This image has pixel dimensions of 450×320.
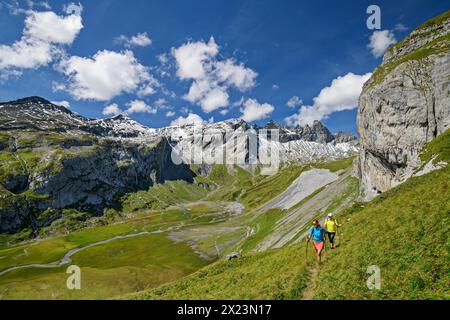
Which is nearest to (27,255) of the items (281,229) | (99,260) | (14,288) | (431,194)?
(99,260)

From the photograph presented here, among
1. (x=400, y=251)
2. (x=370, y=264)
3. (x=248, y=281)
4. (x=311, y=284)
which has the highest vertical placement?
(x=400, y=251)

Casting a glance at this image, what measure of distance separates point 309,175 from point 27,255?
609 feet

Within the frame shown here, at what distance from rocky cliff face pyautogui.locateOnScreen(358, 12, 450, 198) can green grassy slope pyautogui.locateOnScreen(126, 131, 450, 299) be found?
34.3 metres

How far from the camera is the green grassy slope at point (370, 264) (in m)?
17.7

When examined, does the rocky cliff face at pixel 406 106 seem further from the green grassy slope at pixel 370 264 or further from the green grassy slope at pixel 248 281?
the green grassy slope at pixel 248 281

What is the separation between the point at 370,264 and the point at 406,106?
62.7 m

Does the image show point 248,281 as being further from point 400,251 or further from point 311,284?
point 400,251

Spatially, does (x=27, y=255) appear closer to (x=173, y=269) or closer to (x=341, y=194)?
(x=173, y=269)

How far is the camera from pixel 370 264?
21.6m

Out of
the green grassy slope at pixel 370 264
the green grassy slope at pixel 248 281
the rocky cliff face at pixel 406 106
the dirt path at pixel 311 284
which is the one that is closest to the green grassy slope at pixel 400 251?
the green grassy slope at pixel 370 264

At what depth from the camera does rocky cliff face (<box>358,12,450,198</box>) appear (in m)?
64.6

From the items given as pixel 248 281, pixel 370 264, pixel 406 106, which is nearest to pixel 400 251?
pixel 370 264

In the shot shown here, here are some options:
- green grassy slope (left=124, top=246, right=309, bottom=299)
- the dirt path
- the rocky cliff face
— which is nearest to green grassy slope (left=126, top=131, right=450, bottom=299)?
green grassy slope (left=124, top=246, right=309, bottom=299)
